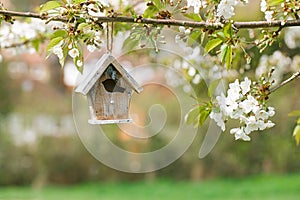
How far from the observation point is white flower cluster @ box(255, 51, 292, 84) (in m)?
3.24

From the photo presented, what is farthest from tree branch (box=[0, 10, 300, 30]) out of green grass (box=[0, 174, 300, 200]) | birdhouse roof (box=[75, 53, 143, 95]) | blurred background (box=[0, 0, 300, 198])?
blurred background (box=[0, 0, 300, 198])

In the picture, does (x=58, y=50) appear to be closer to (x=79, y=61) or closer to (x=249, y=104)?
(x=79, y=61)

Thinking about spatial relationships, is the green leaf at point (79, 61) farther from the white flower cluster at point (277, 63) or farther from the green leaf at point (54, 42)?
the white flower cluster at point (277, 63)

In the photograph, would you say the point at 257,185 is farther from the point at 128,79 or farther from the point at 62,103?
the point at 128,79

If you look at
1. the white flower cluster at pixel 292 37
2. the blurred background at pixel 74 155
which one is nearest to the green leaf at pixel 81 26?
the white flower cluster at pixel 292 37

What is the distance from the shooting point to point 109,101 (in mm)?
1865

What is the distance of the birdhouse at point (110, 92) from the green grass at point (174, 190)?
6.07 m

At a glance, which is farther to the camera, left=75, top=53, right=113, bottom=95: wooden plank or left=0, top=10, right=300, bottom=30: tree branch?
left=75, top=53, right=113, bottom=95: wooden plank

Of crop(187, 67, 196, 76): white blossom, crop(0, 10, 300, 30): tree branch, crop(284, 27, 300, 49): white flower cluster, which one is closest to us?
crop(0, 10, 300, 30): tree branch

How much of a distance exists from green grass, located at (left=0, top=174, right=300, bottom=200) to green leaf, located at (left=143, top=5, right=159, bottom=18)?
252 inches

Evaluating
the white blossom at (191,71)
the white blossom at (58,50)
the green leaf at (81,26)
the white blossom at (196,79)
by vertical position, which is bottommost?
the white blossom at (58,50)

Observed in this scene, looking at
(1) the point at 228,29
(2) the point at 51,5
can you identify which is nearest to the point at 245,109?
(1) the point at 228,29

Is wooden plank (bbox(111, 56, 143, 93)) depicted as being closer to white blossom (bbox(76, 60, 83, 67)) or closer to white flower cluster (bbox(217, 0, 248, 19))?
white blossom (bbox(76, 60, 83, 67))

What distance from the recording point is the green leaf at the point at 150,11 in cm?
156
